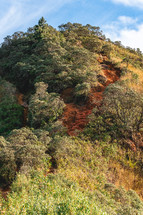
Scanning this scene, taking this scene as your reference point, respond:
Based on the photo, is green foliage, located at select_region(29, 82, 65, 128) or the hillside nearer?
the hillside

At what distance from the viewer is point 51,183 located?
206 inches

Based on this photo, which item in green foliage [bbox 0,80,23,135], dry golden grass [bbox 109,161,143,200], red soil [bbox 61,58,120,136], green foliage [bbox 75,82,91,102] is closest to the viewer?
dry golden grass [bbox 109,161,143,200]

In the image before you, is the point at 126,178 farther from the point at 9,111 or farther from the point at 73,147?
the point at 9,111

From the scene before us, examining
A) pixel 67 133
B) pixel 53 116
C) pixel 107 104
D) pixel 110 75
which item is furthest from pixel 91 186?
pixel 110 75

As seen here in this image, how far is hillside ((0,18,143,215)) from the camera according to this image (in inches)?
182

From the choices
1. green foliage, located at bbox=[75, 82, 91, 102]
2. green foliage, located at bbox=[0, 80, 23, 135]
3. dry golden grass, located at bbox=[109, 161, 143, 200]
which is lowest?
dry golden grass, located at bbox=[109, 161, 143, 200]

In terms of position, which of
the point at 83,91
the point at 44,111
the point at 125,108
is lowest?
the point at 44,111

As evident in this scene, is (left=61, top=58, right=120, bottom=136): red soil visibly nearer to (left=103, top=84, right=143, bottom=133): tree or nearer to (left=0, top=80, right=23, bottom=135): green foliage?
(left=103, top=84, right=143, bottom=133): tree

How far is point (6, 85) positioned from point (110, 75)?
9.49 metres

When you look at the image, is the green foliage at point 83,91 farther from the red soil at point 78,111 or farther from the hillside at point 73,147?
the red soil at point 78,111

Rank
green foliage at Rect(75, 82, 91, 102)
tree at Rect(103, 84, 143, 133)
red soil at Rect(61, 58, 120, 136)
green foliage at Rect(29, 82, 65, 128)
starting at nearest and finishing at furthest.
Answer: tree at Rect(103, 84, 143, 133) → red soil at Rect(61, 58, 120, 136) → green foliage at Rect(29, 82, 65, 128) → green foliage at Rect(75, 82, 91, 102)

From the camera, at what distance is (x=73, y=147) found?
7.92 metres

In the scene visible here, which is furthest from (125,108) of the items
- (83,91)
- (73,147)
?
(83,91)

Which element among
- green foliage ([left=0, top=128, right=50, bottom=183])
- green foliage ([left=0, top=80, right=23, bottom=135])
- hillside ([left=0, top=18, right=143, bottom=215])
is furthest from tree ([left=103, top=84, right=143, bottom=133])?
green foliage ([left=0, top=80, right=23, bottom=135])
